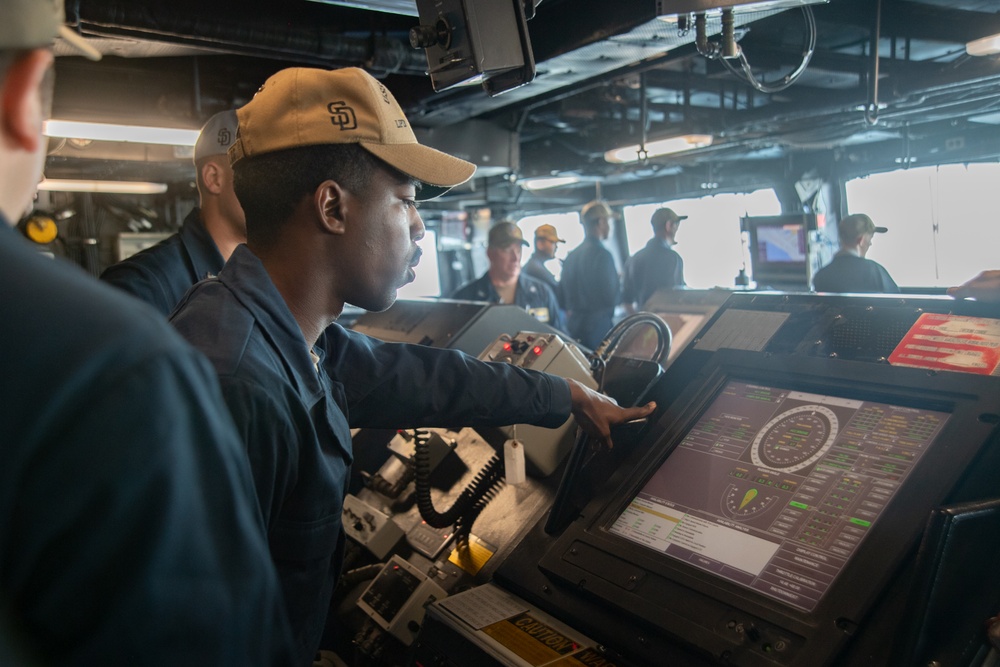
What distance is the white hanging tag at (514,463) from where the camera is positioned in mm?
1831

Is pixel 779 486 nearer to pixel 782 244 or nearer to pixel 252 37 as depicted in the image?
pixel 252 37

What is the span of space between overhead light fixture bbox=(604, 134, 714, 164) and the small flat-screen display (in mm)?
916

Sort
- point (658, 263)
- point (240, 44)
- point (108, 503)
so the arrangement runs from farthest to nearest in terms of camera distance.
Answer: point (658, 263) → point (240, 44) → point (108, 503)

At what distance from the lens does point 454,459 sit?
225 centimetres

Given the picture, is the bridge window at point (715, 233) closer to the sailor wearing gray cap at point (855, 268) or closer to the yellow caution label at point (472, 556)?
the sailor wearing gray cap at point (855, 268)

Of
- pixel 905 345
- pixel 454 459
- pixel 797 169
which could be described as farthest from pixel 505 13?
pixel 797 169

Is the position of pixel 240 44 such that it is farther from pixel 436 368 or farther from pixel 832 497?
pixel 832 497

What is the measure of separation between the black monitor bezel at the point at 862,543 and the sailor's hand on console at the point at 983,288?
0.27 m

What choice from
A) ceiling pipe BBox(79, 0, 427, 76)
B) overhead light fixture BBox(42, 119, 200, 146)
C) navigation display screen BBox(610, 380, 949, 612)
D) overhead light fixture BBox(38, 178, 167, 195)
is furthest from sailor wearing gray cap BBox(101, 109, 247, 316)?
overhead light fixture BBox(38, 178, 167, 195)

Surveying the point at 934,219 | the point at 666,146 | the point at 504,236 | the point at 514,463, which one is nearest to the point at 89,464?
the point at 514,463

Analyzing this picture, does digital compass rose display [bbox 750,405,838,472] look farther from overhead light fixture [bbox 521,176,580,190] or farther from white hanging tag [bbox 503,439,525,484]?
overhead light fixture [bbox 521,176,580,190]

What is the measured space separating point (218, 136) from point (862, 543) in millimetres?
2124

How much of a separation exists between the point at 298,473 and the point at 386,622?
2.38 feet

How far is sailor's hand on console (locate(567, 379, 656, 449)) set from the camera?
5.55 feet
